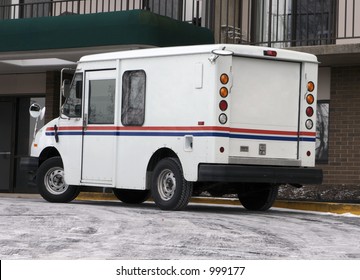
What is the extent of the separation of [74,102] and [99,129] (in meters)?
0.77

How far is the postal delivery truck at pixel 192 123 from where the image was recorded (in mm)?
14070

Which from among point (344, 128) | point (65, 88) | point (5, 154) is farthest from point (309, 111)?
point (5, 154)

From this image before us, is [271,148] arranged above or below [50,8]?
below

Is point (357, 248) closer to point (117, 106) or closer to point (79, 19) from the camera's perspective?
point (117, 106)

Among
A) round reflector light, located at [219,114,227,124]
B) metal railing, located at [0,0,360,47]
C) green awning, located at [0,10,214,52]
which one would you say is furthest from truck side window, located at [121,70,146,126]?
metal railing, located at [0,0,360,47]

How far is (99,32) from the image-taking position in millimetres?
19078

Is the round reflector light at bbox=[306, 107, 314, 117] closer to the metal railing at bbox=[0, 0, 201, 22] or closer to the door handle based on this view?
the metal railing at bbox=[0, 0, 201, 22]

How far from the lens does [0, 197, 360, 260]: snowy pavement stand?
9.40 metres

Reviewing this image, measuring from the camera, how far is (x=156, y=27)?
18.6 m

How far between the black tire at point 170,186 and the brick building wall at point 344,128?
6265 mm

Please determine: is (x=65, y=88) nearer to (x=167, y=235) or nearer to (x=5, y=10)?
(x=167, y=235)

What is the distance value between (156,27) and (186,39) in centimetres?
120

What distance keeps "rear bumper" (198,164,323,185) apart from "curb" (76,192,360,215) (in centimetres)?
151

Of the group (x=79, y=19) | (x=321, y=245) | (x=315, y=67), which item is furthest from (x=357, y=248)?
(x=79, y=19)
